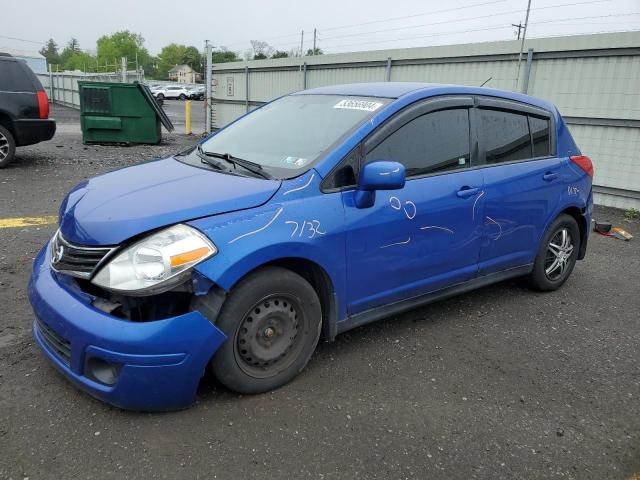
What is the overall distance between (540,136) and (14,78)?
8.93m

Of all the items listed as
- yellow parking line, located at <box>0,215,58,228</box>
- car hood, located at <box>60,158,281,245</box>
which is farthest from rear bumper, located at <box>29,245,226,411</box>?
yellow parking line, located at <box>0,215,58,228</box>

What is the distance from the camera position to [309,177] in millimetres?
2963

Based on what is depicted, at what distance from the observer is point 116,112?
44.9 ft

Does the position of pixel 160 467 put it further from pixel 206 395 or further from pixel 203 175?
pixel 203 175

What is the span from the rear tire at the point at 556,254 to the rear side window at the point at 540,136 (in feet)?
2.01

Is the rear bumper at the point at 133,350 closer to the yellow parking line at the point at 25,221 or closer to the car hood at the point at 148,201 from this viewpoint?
the car hood at the point at 148,201

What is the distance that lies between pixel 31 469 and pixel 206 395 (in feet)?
2.82

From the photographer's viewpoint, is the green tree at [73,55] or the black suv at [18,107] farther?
the green tree at [73,55]

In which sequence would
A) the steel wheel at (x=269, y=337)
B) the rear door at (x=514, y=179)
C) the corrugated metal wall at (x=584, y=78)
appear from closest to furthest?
1. the steel wheel at (x=269, y=337)
2. the rear door at (x=514, y=179)
3. the corrugated metal wall at (x=584, y=78)

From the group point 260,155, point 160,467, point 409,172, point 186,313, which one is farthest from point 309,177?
point 160,467

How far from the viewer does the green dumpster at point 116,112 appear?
13461 millimetres

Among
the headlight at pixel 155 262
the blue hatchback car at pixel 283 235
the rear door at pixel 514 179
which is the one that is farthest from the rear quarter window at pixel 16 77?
the rear door at pixel 514 179

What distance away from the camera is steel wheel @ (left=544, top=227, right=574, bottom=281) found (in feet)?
15.2

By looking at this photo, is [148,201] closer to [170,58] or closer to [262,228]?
[262,228]
